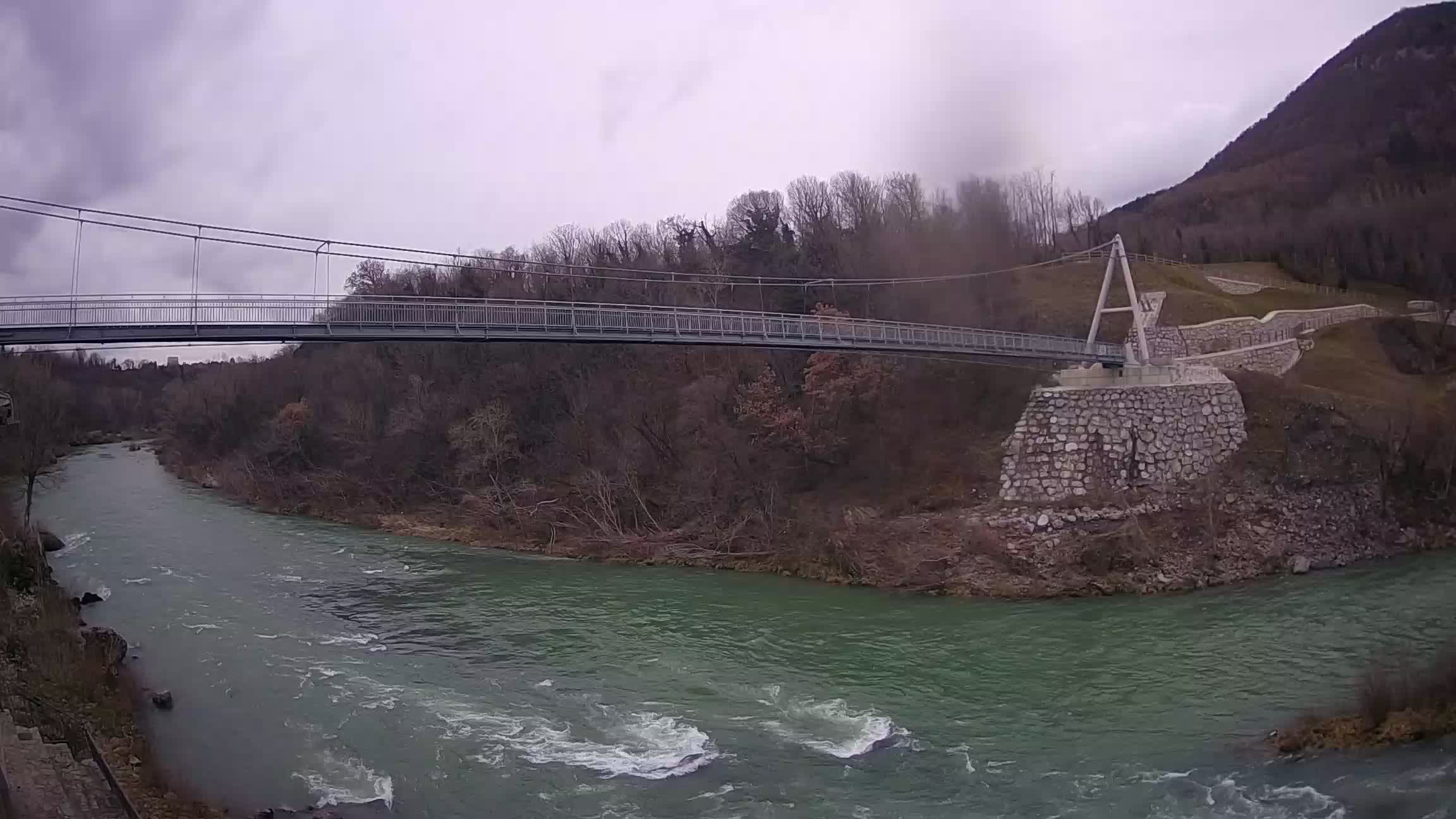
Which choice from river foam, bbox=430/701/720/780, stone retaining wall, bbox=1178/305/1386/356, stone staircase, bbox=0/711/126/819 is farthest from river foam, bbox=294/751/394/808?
stone retaining wall, bbox=1178/305/1386/356

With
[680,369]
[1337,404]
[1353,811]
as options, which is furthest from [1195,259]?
[1353,811]

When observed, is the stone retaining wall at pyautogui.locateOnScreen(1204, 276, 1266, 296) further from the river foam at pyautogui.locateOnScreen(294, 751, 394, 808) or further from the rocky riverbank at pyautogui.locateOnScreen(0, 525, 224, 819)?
the rocky riverbank at pyautogui.locateOnScreen(0, 525, 224, 819)

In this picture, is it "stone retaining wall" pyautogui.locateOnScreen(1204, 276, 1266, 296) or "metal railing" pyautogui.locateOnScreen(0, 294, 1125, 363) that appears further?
"stone retaining wall" pyautogui.locateOnScreen(1204, 276, 1266, 296)

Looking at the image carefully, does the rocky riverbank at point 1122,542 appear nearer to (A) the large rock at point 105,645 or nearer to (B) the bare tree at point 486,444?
(A) the large rock at point 105,645

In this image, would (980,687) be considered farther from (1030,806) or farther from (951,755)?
(1030,806)

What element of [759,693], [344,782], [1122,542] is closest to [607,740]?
[759,693]

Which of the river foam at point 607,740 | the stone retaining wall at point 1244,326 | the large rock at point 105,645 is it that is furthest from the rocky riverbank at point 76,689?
the stone retaining wall at point 1244,326

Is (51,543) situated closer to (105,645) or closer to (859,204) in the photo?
(105,645)
